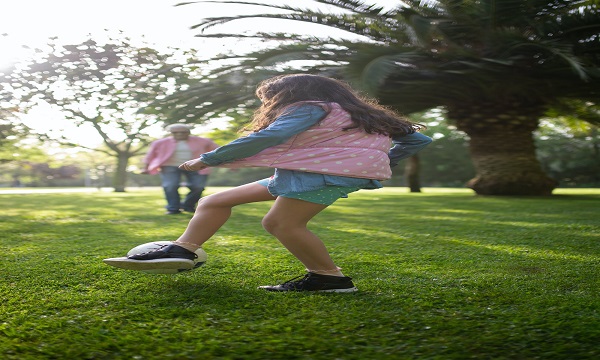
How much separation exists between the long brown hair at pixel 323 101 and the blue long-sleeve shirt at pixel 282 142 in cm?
10

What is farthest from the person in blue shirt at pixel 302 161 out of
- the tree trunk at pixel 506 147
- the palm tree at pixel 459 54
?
the tree trunk at pixel 506 147

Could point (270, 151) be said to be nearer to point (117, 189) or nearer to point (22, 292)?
point (22, 292)

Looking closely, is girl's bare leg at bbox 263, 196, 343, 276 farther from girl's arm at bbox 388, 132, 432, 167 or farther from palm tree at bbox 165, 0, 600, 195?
palm tree at bbox 165, 0, 600, 195

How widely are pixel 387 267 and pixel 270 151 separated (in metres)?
1.45

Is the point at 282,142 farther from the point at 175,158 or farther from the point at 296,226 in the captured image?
the point at 175,158

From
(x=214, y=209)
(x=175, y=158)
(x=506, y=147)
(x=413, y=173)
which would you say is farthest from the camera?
(x=413, y=173)

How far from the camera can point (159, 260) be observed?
3.19 metres

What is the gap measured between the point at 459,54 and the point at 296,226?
8655 millimetres

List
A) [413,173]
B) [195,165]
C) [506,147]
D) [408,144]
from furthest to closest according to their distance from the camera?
[413,173] → [506,147] → [408,144] → [195,165]

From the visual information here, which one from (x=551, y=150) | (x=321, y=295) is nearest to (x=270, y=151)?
(x=321, y=295)

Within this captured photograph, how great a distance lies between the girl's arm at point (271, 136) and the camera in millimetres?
2998

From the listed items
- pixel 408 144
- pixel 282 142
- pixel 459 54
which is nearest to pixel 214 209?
pixel 282 142

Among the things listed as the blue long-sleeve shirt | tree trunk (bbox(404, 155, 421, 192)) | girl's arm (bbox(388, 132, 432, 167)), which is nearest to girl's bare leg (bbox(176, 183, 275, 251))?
the blue long-sleeve shirt

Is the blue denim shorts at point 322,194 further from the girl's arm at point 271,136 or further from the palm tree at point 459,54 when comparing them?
the palm tree at point 459,54
